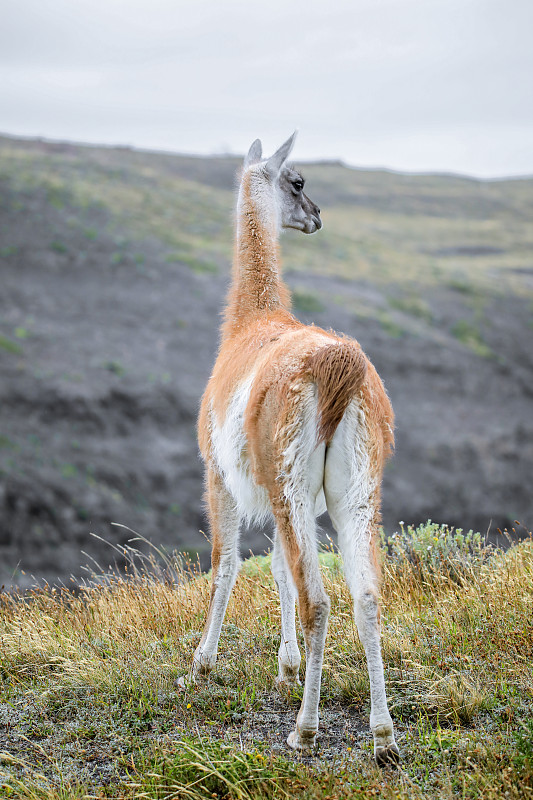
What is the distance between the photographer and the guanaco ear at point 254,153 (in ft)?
19.5

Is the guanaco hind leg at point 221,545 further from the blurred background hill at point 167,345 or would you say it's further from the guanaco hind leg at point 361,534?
the blurred background hill at point 167,345

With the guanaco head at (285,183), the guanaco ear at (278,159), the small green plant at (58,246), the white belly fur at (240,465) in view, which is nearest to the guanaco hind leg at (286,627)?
the white belly fur at (240,465)

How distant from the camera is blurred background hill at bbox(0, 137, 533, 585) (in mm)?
23766

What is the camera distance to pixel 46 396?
25844 mm

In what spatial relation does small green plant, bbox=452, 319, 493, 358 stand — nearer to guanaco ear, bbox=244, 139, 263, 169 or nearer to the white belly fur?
guanaco ear, bbox=244, 139, 263, 169

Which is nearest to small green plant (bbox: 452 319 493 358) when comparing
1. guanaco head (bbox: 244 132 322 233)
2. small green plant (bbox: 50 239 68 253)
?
small green plant (bbox: 50 239 68 253)

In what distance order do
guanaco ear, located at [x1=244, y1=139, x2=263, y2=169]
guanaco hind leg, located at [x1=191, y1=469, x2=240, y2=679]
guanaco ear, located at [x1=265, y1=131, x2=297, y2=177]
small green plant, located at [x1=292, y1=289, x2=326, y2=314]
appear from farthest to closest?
small green plant, located at [x1=292, y1=289, x2=326, y2=314] < guanaco ear, located at [x1=244, y1=139, x2=263, y2=169] < guanaco ear, located at [x1=265, y1=131, x2=297, y2=177] < guanaco hind leg, located at [x1=191, y1=469, x2=240, y2=679]

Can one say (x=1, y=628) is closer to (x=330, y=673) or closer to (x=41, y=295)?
(x=330, y=673)

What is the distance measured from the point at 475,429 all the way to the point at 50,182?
2452 centimetres

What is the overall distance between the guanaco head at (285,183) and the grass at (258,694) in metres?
2.84

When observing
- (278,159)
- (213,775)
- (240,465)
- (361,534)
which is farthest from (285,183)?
(213,775)

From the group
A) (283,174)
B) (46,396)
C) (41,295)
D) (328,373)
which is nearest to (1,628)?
(328,373)

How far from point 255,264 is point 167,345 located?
2560 centimetres

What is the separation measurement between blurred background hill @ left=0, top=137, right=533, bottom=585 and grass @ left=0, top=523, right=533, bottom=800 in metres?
14.8
